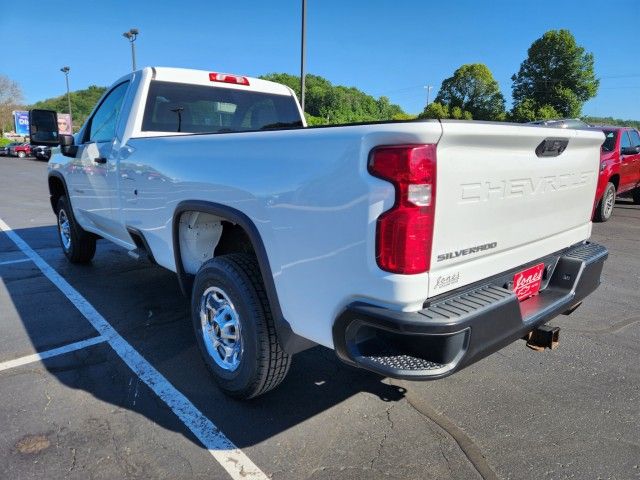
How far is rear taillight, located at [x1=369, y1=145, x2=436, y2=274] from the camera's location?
5.59 feet

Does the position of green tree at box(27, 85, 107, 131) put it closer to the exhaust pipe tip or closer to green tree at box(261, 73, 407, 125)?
green tree at box(261, 73, 407, 125)

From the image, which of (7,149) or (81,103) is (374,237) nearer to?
(7,149)

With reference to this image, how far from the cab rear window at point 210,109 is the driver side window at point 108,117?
1.36ft

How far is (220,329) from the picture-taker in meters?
Answer: 2.74

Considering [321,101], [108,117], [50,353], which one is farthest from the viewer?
[321,101]

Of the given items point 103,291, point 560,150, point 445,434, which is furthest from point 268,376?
point 103,291

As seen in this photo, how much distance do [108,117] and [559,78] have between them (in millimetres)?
52670

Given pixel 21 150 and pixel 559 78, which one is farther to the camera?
pixel 559 78

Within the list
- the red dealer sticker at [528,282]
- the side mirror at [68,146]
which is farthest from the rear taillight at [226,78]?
the red dealer sticker at [528,282]

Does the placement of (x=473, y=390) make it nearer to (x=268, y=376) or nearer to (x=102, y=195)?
(x=268, y=376)

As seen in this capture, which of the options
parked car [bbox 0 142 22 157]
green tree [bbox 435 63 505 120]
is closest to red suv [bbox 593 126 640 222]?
green tree [bbox 435 63 505 120]

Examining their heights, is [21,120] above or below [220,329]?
above

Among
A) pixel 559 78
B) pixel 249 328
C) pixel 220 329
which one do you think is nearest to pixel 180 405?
pixel 220 329

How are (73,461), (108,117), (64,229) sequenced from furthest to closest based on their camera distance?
(64,229), (108,117), (73,461)
